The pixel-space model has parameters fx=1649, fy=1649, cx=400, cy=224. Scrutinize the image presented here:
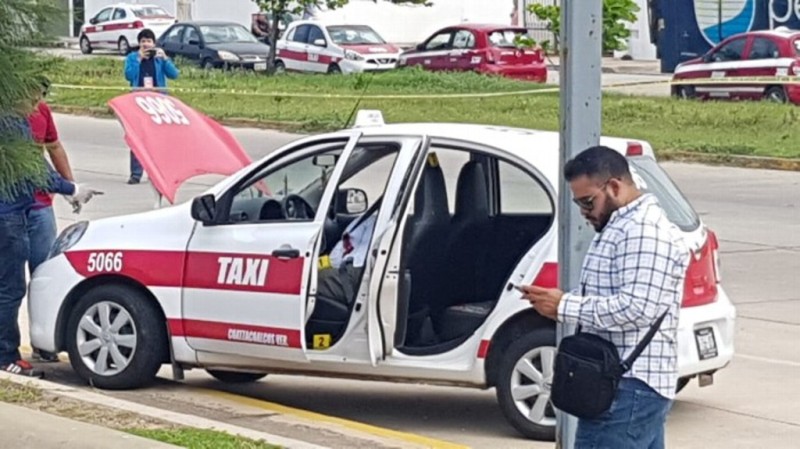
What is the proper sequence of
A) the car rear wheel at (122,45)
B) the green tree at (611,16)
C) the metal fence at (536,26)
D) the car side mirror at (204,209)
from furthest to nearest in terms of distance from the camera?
the metal fence at (536,26), the car rear wheel at (122,45), the green tree at (611,16), the car side mirror at (204,209)

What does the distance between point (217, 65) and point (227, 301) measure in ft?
105

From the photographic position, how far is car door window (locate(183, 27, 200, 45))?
135ft

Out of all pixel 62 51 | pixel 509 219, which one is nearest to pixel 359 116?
pixel 509 219

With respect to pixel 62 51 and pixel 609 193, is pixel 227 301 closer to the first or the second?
pixel 62 51

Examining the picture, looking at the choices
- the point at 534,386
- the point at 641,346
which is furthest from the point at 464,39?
Answer: the point at 641,346

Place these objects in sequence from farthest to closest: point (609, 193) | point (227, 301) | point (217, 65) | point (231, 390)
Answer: point (217, 65)
point (231, 390)
point (227, 301)
point (609, 193)

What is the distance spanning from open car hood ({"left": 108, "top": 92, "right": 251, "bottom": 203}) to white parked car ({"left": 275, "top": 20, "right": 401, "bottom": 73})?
27933 millimetres

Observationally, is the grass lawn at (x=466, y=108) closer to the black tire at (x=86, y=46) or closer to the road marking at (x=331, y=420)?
the road marking at (x=331, y=420)

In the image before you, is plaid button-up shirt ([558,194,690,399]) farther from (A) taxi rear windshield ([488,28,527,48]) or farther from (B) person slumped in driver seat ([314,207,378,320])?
(A) taxi rear windshield ([488,28,527,48])

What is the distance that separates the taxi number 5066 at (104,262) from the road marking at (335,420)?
95 cm

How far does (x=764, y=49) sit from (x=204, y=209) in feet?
80.5

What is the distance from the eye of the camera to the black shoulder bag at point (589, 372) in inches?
219

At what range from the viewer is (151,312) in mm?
9414

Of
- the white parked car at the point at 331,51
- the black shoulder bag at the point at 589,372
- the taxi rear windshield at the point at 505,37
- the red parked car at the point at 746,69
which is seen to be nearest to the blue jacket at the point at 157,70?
the red parked car at the point at 746,69
